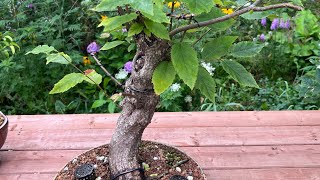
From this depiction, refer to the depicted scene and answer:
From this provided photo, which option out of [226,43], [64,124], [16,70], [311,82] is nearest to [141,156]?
[226,43]

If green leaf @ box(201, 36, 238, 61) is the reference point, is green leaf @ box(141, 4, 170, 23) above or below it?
above

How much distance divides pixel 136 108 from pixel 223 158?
20.4 inches

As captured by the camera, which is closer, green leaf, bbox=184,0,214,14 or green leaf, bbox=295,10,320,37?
green leaf, bbox=184,0,214,14

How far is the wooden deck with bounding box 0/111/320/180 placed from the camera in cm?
136

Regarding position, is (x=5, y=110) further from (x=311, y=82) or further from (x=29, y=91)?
(x=311, y=82)

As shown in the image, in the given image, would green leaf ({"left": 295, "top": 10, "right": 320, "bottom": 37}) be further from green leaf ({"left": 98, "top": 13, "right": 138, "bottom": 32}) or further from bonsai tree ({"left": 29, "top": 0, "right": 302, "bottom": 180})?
green leaf ({"left": 98, "top": 13, "right": 138, "bottom": 32})

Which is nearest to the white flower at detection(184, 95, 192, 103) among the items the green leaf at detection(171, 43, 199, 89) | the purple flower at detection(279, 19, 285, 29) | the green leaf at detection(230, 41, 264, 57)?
the purple flower at detection(279, 19, 285, 29)

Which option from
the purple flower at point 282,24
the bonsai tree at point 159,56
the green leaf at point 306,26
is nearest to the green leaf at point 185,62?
the bonsai tree at point 159,56

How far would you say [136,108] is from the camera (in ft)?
3.34

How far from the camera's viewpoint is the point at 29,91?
98.4 inches

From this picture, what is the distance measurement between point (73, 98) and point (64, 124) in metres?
1.00

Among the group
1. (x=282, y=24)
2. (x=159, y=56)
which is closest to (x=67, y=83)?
(x=159, y=56)

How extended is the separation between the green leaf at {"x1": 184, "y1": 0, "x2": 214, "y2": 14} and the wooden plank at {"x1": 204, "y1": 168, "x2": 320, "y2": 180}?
760 millimetres

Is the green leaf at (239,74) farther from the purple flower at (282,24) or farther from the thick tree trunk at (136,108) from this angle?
the purple flower at (282,24)
